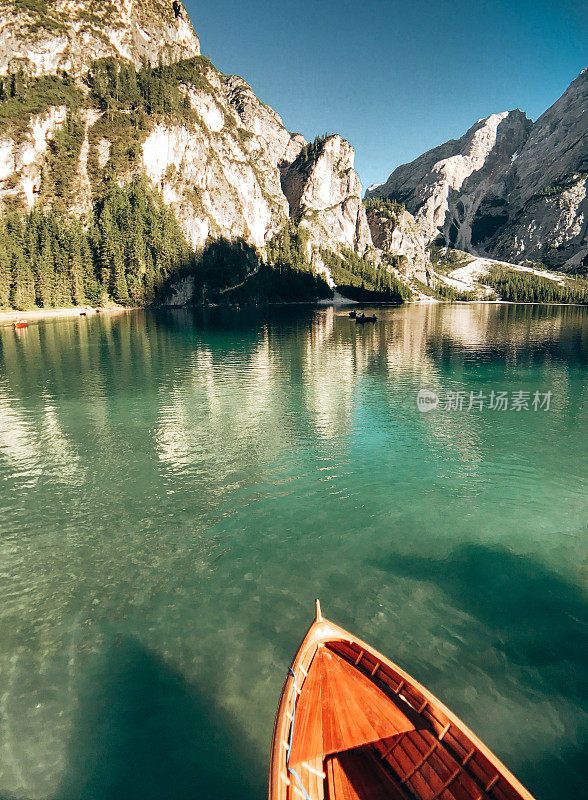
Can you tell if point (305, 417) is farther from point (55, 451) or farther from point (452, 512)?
point (55, 451)

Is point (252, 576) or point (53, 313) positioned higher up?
point (53, 313)

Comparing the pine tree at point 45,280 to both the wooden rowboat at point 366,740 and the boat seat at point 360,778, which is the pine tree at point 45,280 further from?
the boat seat at point 360,778

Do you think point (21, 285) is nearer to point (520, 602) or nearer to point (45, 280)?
point (45, 280)

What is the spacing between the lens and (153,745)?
9414 millimetres

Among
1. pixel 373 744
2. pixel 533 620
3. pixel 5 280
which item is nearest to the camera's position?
pixel 373 744

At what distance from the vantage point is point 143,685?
1057cm

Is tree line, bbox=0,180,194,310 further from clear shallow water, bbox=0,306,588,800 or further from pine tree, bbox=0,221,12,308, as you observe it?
clear shallow water, bbox=0,306,588,800

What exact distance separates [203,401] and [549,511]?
27781mm

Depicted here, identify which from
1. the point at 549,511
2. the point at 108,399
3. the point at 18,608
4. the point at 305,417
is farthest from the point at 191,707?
the point at 108,399

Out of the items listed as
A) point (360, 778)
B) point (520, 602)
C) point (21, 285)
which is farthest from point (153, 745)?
point (21, 285)

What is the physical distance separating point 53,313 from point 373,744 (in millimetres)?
150871

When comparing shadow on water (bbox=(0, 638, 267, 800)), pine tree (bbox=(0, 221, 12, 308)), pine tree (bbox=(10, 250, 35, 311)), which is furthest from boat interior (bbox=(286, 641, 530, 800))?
pine tree (bbox=(10, 250, 35, 311))

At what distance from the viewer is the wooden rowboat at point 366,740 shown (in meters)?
6.43

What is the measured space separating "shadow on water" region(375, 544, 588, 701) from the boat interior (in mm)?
5866
